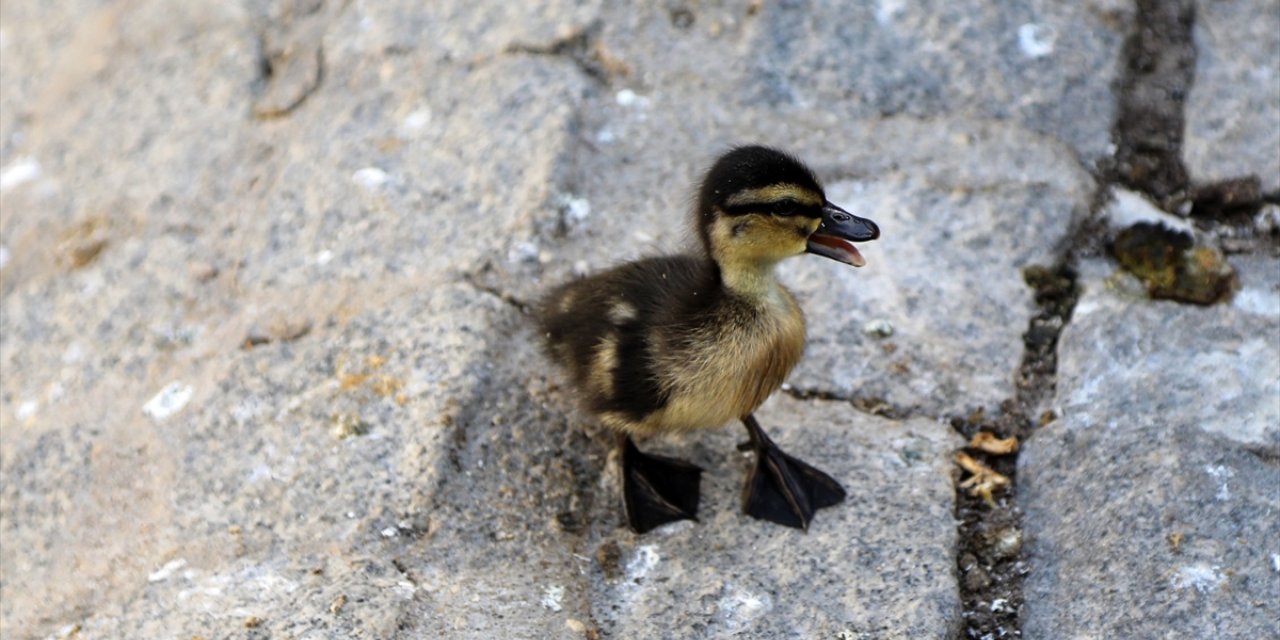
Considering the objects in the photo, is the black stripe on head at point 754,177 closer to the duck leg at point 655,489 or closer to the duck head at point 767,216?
the duck head at point 767,216

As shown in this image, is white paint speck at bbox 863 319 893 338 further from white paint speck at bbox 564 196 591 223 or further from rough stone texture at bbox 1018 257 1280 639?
white paint speck at bbox 564 196 591 223

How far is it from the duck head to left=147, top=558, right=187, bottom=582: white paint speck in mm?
1505

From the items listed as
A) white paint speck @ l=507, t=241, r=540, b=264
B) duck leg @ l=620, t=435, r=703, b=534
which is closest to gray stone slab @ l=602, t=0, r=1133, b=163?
white paint speck @ l=507, t=241, r=540, b=264

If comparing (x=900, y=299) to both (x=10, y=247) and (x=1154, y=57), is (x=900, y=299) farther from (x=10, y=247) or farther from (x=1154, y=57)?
(x=10, y=247)

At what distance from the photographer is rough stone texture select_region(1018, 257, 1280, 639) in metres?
2.90

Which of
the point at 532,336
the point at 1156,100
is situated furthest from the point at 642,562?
the point at 1156,100

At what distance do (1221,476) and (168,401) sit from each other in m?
2.76

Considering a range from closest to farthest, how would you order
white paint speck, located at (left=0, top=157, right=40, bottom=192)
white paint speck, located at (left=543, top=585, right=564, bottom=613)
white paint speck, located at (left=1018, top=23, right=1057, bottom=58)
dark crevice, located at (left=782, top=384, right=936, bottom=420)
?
white paint speck, located at (left=543, top=585, right=564, bottom=613) < dark crevice, located at (left=782, top=384, right=936, bottom=420) < white paint speck, located at (left=1018, top=23, right=1057, bottom=58) < white paint speck, located at (left=0, top=157, right=40, bottom=192)

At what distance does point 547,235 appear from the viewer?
390 cm

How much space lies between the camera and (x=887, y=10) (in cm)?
444

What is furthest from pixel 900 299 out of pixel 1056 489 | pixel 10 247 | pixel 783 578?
pixel 10 247

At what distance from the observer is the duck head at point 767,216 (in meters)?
3.11

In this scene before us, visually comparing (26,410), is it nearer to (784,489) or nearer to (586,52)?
(586,52)

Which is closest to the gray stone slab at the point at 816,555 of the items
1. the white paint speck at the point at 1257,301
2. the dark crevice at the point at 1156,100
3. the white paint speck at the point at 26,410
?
the white paint speck at the point at 1257,301
